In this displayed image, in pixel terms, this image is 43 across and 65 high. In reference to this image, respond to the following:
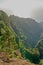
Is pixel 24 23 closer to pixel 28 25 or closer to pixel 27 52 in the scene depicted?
pixel 28 25

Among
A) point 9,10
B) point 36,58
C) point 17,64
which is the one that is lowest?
point 36,58

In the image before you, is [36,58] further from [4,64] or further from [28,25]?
[28,25]

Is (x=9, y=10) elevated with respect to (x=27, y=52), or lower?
elevated

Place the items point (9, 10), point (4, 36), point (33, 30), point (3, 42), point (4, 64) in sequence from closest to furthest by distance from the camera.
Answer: point (4, 64) < point (3, 42) < point (4, 36) < point (9, 10) < point (33, 30)

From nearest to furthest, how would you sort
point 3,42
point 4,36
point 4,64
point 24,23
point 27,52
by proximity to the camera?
point 4,64, point 3,42, point 4,36, point 27,52, point 24,23

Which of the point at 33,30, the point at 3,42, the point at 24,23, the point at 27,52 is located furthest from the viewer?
the point at 33,30

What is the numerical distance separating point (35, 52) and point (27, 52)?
1749mm

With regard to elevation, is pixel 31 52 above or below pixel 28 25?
below

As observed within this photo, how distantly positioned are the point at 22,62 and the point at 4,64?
4.92 feet

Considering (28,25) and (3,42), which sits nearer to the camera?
(3,42)

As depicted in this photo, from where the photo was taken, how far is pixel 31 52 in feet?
144

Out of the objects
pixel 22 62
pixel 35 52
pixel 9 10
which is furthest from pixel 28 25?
pixel 22 62

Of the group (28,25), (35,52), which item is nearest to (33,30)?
(28,25)

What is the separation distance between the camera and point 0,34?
107 feet
